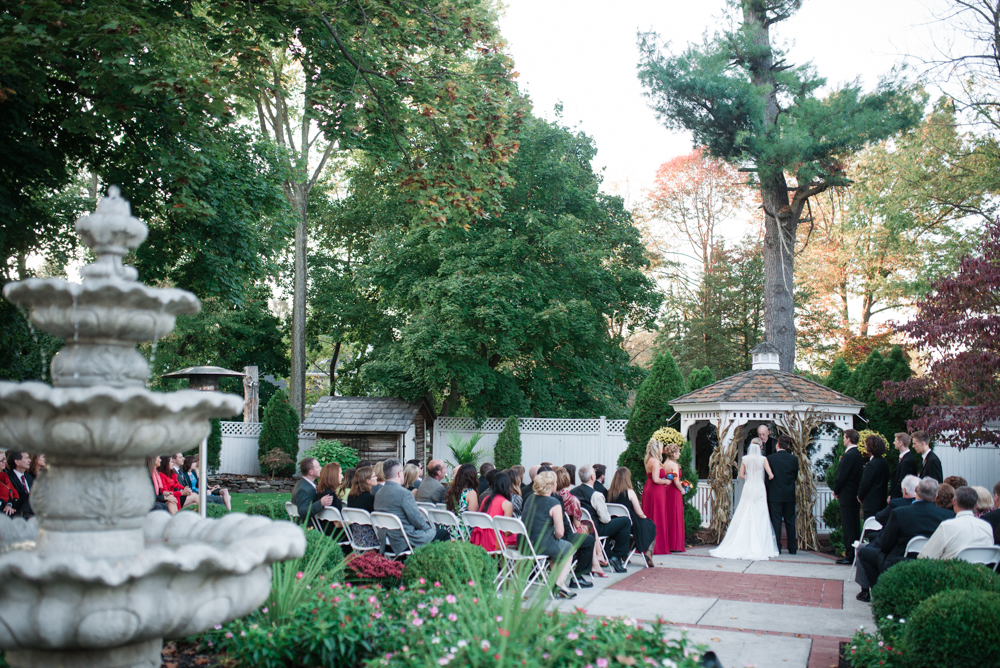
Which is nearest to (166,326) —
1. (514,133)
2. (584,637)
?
(584,637)

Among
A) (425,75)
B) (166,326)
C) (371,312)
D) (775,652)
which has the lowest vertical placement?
(775,652)

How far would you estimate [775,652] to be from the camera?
237 inches

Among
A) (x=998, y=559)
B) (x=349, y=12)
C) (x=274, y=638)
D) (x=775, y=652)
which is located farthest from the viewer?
(x=349, y=12)

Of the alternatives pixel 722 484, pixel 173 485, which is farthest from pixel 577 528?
pixel 173 485

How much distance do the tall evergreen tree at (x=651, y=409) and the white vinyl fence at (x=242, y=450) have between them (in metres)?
13.5

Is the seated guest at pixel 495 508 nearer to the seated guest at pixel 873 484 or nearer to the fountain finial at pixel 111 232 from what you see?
the seated guest at pixel 873 484

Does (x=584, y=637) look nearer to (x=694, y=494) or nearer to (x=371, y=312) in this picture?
(x=694, y=494)

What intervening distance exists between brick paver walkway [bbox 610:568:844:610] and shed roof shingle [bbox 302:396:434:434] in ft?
40.6

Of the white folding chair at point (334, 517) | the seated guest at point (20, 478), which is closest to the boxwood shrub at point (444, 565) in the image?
the white folding chair at point (334, 517)

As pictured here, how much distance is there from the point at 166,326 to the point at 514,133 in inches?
349

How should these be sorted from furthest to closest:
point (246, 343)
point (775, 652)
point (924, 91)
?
point (246, 343)
point (924, 91)
point (775, 652)

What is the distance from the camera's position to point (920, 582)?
563cm

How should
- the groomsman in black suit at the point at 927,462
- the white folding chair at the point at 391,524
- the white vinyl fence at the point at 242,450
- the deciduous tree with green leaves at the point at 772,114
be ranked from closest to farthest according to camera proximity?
1. the white folding chair at the point at 391,524
2. the groomsman in black suit at the point at 927,462
3. the deciduous tree with green leaves at the point at 772,114
4. the white vinyl fence at the point at 242,450

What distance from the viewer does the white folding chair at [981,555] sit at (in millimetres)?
6340
